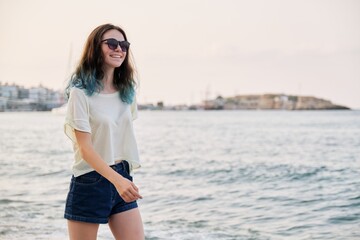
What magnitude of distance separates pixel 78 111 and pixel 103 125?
170mm

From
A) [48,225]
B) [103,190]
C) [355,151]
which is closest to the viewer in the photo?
[103,190]

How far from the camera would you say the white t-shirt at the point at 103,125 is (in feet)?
9.54

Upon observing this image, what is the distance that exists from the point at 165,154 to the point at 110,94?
69.4 feet

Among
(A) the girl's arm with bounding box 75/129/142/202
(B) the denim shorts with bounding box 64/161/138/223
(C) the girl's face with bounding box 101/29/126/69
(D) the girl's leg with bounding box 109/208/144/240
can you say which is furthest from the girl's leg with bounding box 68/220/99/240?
(C) the girl's face with bounding box 101/29/126/69

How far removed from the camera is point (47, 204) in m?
10.2

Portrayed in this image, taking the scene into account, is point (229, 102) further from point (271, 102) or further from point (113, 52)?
point (113, 52)

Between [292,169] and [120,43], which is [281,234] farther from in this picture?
[292,169]

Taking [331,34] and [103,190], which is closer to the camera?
[103,190]

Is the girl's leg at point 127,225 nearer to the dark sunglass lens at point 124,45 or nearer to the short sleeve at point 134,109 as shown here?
the short sleeve at point 134,109

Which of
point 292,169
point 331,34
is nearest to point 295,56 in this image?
point 331,34

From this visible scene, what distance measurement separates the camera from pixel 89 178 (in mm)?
3035

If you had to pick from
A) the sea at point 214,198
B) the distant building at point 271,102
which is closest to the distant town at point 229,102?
the distant building at point 271,102

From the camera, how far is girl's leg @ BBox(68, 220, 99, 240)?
306 cm

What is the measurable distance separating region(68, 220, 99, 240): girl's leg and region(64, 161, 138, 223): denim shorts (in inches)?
1.2
